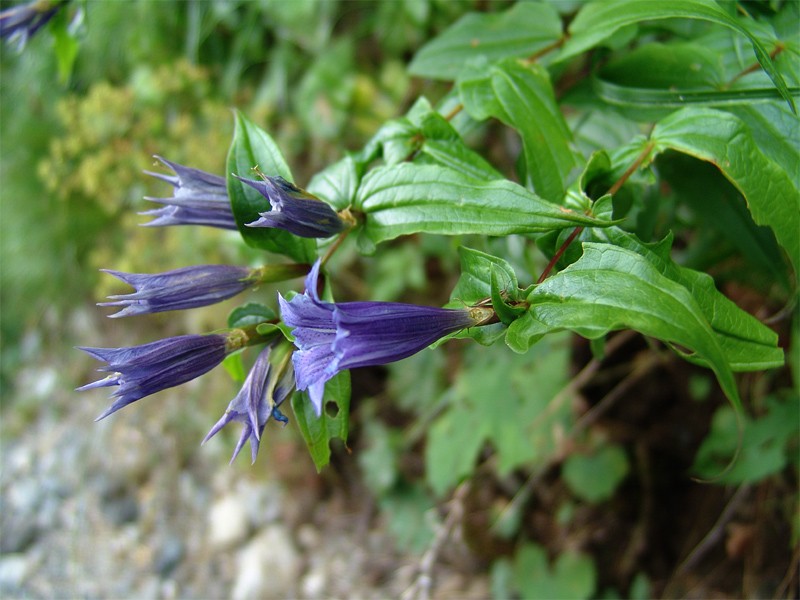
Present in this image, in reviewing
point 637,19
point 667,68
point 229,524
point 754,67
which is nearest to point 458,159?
point 637,19

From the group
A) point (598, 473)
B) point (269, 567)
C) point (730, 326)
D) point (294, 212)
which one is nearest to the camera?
point (730, 326)

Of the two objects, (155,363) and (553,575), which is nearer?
(155,363)

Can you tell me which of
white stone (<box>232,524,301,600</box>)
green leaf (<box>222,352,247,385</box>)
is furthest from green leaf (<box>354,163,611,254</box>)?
white stone (<box>232,524,301,600</box>)

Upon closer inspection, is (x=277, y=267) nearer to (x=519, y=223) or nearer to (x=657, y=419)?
(x=519, y=223)

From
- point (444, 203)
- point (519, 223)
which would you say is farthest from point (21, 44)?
point (519, 223)

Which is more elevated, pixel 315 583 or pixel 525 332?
pixel 525 332

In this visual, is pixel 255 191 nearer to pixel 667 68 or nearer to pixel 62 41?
pixel 667 68

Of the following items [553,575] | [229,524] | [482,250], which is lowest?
[229,524]

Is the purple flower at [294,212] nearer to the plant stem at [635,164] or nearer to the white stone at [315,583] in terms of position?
the plant stem at [635,164]
